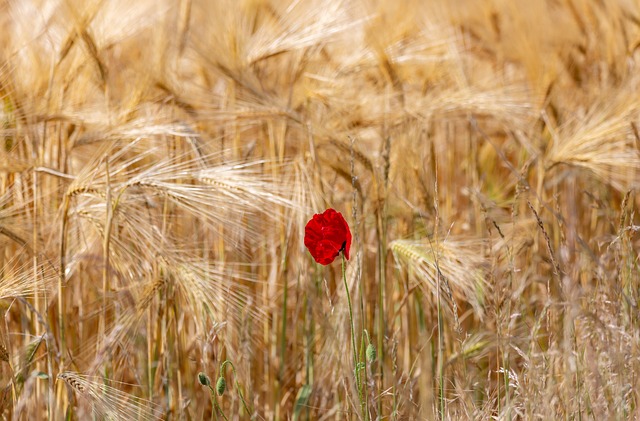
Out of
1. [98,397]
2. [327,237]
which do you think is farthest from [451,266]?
[98,397]

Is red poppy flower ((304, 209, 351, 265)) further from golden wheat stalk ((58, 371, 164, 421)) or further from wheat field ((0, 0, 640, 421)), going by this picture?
golden wheat stalk ((58, 371, 164, 421))

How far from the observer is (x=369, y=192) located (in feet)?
7.00

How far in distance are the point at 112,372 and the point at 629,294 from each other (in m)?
0.98

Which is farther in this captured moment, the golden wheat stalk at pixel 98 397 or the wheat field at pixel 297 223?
the wheat field at pixel 297 223

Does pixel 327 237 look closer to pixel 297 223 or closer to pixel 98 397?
pixel 98 397

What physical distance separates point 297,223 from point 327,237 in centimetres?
85

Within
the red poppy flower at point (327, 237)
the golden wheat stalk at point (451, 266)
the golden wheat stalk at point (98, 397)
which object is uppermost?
the red poppy flower at point (327, 237)

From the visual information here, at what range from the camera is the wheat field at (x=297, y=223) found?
1501 millimetres

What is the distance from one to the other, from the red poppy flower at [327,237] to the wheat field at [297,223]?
6 centimetres

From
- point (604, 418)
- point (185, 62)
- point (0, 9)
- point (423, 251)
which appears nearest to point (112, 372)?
point (423, 251)

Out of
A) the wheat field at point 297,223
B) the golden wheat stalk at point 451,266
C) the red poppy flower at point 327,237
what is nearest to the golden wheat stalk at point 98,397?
the wheat field at point 297,223

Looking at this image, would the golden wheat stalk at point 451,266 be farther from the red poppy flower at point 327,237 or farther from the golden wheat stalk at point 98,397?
the golden wheat stalk at point 98,397

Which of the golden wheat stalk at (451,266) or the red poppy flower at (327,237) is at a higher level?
the red poppy flower at (327,237)

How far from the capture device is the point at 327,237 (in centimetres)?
131
